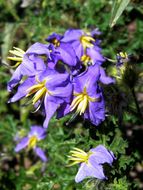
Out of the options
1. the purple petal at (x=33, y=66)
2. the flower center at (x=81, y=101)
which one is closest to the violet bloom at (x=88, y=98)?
the flower center at (x=81, y=101)

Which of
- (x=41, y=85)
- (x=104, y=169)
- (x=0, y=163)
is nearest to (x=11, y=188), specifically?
(x=0, y=163)

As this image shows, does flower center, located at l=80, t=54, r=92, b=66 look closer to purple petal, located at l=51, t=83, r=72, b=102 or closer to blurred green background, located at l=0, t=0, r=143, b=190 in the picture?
blurred green background, located at l=0, t=0, r=143, b=190

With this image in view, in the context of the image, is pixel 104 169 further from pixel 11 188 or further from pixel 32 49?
pixel 11 188

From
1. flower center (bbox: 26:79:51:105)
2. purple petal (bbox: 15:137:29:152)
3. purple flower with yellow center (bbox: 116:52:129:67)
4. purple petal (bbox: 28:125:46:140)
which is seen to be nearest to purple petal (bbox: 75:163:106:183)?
flower center (bbox: 26:79:51:105)

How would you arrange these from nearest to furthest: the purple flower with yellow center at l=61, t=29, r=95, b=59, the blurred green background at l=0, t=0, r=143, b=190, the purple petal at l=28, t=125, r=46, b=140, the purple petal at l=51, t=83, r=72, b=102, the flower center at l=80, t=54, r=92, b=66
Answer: the purple petal at l=51, t=83, r=72, b=102 < the blurred green background at l=0, t=0, r=143, b=190 < the flower center at l=80, t=54, r=92, b=66 < the purple flower with yellow center at l=61, t=29, r=95, b=59 < the purple petal at l=28, t=125, r=46, b=140

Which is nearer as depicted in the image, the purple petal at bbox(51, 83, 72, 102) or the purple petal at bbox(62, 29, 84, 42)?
the purple petal at bbox(51, 83, 72, 102)

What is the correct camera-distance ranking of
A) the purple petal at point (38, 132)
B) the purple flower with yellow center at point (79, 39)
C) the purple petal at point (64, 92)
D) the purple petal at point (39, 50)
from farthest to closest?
the purple petal at point (38, 132)
the purple flower with yellow center at point (79, 39)
the purple petal at point (39, 50)
the purple petal at point (64, 92)

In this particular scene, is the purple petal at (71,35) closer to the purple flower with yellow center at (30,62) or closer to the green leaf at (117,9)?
the green leaf at (117,9)

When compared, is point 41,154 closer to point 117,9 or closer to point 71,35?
point 71,35
